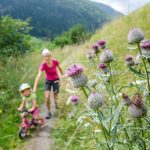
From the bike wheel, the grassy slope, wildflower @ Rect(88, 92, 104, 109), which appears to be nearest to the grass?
the grassy slope

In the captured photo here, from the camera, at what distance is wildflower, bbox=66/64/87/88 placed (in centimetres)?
339

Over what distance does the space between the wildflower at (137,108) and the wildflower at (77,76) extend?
470 millimetres

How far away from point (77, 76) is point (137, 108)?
1.94ft

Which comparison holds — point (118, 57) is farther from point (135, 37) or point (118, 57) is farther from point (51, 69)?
point (51, 69)

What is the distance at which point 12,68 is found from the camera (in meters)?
13.2

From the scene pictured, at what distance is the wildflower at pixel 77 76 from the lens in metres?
3.39

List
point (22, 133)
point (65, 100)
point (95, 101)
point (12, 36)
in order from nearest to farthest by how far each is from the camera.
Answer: point (95, 101) → point (22, 133) → point (65, 100) → point (12, 36)

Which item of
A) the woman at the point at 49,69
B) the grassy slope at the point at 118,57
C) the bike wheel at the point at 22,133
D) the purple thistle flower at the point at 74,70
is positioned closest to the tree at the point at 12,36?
the grassy slope at the point at 118,57

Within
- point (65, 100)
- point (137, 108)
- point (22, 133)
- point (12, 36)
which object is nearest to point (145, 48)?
point (137, 108)

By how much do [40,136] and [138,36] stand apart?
16.4ft

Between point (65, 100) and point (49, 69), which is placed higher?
point (49, 69)

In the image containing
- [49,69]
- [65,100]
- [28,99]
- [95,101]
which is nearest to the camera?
[95,101]

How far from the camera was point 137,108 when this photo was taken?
311 centimetres

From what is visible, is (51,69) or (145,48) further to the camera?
(51,69)
